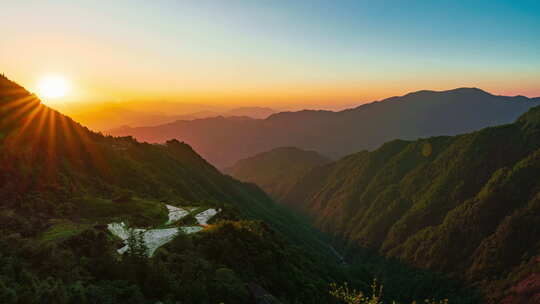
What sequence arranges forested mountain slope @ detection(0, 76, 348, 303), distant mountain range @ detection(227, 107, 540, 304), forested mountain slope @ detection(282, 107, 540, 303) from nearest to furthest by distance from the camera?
1. forested mountain slope @ detection(0, 76, 348, 303)
2. distant mountain range @ detection(227, 107, 540, 304)
3. forested mountain slope @ detection(282, 107, 540, 303)

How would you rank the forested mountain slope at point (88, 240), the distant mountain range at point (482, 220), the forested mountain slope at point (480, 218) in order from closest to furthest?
the forested mountain slope at point (88, 240), the distant mountain range at point (482, 220), the forested mountain slope at point (480, 218)

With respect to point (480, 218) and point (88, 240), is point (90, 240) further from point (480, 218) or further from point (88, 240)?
point (480, 218)

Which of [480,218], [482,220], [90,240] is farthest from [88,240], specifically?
[482,220]

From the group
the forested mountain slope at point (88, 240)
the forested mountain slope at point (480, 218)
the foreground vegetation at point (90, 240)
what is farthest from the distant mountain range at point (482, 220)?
the forested mountain slope at point (88, 240)

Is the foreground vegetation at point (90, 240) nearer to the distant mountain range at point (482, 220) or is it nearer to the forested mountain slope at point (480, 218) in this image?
the distant mountain range at point (482, 220)

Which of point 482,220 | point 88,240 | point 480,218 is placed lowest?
point 482,220

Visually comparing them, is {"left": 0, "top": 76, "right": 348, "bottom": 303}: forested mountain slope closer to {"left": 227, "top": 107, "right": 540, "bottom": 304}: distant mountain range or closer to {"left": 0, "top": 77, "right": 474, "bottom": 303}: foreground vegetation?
{"left": 0, "top": 77, "right": 474, "bottom": 303}: foreground vegetation

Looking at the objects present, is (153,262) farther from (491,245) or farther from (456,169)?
(456,169)

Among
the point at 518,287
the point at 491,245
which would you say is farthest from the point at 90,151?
the point at 491,245

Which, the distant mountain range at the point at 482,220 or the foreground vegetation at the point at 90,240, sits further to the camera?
the distant mountain range at the point at 482,220

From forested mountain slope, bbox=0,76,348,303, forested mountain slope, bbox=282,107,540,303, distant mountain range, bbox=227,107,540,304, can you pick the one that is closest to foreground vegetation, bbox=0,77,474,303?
forested mountain slope, bbox=0,76,348,303

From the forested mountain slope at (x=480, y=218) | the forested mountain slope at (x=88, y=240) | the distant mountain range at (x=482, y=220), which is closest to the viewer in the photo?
the forested mountain slope at (x=88, y=240)
